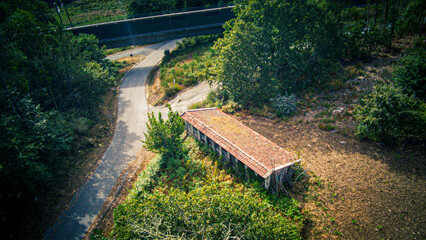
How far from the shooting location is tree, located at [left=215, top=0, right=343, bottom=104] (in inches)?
787

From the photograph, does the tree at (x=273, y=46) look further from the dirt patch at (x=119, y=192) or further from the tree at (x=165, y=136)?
the dirt patch at (x=119, y=192)

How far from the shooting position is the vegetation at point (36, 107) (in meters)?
14.1

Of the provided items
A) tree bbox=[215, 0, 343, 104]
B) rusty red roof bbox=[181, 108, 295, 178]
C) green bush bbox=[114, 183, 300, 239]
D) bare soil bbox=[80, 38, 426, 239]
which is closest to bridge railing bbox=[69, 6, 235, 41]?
tree bbox=[215, 0, 343, 104]

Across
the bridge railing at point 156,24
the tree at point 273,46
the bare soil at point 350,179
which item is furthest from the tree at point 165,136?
the bridge railing at point 156,24

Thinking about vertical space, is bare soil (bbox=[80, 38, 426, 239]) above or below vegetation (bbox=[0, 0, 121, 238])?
below

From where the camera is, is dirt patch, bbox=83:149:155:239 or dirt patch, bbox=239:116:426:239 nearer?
dirt patch, bbox=239:116:426:239

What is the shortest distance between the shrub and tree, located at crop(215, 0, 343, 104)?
1093 mm

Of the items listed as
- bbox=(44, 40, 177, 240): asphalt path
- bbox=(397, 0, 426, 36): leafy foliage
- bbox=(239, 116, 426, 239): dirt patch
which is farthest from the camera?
bbox=(397, 0, 426, 36): leafy foliage

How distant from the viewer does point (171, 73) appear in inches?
1262

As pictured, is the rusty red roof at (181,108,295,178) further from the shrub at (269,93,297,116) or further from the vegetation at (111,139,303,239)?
the shrub at (269,93,297,116)

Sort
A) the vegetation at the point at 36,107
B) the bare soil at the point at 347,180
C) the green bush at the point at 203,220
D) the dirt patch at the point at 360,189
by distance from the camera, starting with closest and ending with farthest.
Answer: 1. the green bush at the point at 203,220
2. the dirt patch at the point at 360,189
3. the bare soil at the point at 347,180
4. the vegetation at the point at 36,107

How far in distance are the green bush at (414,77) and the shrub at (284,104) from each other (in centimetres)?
803

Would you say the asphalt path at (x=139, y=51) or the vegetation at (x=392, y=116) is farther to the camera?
the asphalt path at (x=139, y=51)

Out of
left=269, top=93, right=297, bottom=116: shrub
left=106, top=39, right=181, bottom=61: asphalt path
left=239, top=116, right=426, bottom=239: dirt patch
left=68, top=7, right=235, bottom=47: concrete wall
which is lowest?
left=239, top=116, right=426, bottom=239: dirt patch
